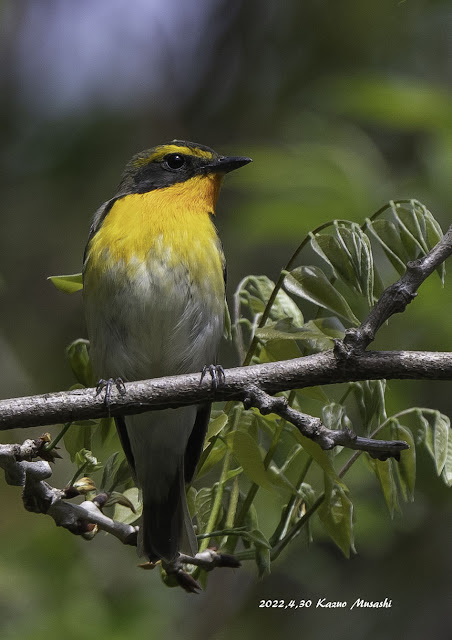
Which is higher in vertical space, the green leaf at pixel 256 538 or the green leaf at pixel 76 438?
→ the green leaf at pixel 76 438

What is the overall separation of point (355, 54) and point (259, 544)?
261 inches

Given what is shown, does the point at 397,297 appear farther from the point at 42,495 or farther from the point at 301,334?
the point at 42,495

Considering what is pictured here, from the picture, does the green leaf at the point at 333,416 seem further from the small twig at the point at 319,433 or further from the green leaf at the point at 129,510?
the green leaf at the point at 129,510

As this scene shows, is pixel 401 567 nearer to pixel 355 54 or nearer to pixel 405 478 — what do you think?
pixel 405 478

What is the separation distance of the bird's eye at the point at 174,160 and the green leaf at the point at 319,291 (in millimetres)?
1986

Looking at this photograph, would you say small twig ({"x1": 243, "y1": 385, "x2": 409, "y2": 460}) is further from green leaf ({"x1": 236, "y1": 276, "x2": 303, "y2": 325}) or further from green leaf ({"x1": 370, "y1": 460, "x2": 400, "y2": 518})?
green leaf ({"x1": 236, "y1": 276, "x2": 303, "y2": 325})

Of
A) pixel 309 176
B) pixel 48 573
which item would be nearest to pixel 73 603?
pixel 48 573

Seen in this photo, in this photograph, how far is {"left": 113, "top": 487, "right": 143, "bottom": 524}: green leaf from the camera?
3183 millimetres

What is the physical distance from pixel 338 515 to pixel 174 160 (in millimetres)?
2483

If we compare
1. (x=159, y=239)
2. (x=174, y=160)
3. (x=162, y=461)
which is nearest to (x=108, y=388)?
(x=159, y=239)

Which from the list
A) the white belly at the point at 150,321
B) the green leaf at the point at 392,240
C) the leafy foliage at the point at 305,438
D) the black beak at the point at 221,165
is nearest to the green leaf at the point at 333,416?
the leafy foliage at the point at 305,438

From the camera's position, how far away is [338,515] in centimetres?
298

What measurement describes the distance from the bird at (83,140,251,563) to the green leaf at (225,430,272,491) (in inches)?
42.0

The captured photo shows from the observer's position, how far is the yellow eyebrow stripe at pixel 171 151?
478cm
